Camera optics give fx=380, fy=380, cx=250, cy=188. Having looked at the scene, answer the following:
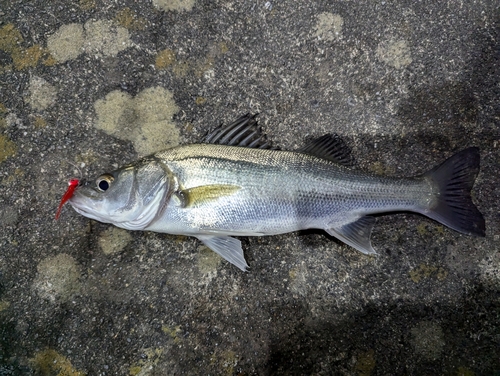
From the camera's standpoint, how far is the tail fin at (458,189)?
2.72 meters

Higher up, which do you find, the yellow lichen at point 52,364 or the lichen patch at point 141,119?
the lichen patch at point 141,119

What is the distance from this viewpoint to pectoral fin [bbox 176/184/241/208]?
263 cm

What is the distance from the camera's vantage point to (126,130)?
117 inches

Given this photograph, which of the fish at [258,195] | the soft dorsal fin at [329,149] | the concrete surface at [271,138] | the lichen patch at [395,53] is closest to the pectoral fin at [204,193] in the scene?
the fish at [258,195]

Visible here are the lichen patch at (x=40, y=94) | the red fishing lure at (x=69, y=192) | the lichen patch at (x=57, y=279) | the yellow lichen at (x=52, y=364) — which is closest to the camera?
the red fishing lure at (x=69, y=192)

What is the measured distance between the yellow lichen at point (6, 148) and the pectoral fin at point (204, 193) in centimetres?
138

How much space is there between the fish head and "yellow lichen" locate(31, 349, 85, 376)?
3.38ft

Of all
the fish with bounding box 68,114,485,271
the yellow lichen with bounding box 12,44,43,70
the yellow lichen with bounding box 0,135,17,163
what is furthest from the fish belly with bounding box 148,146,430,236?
the yellow lichen with bounding box 12,44,43,70

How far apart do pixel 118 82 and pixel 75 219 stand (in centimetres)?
111

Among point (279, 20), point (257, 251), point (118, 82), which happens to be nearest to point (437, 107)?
point (279, 20)

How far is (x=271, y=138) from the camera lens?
301cm

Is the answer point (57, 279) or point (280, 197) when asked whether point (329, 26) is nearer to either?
point (280, 197)

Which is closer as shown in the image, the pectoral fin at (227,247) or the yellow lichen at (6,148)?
the pectoral fin at (227,247)

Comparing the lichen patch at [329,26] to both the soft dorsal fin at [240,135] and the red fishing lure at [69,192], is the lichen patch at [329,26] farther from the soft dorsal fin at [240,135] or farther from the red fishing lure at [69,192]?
the red fishing lure at [69,192]
